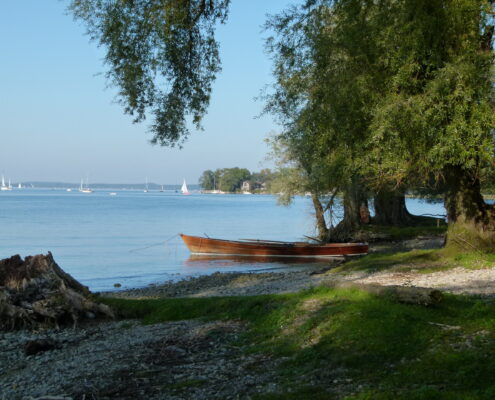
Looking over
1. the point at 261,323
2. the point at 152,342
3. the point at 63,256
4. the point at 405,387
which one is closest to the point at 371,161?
the point at 261,323

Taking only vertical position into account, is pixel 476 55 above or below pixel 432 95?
above

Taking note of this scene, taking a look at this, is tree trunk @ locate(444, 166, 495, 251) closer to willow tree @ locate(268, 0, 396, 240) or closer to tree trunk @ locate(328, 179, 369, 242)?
willow tree @ locate(268, 0, 396, 240)

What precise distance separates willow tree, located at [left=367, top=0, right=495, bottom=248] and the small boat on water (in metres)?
15.7

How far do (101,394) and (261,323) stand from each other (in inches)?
130

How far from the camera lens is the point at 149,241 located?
147 feet

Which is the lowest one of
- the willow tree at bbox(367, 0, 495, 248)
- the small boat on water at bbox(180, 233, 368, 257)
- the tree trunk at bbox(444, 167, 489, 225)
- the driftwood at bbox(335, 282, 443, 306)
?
the small boat on water at bbox(180, 233, 368, 257)

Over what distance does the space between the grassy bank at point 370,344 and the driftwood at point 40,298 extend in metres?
3.57

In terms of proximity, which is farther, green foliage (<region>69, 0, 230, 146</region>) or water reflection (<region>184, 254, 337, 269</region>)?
water reflection (<region>184, 254, 337, 269</region>)

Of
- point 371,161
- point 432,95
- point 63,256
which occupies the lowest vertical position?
point 63,256

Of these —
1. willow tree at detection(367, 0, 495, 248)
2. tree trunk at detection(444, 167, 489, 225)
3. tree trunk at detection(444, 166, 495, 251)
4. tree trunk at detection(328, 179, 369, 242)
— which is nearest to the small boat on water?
tree trunk at detection(328, 179, 369, 242)

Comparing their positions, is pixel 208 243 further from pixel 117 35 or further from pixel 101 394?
pixel 101 394

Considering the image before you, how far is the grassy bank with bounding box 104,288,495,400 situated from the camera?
5781mm

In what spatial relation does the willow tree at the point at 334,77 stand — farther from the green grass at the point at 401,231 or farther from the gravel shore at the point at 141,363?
the green grass at the point at 401,231

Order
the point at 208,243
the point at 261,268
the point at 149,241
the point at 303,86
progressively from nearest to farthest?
the point at 303,86
the point at 261,268
the point at 208,243
the point at 149,241
